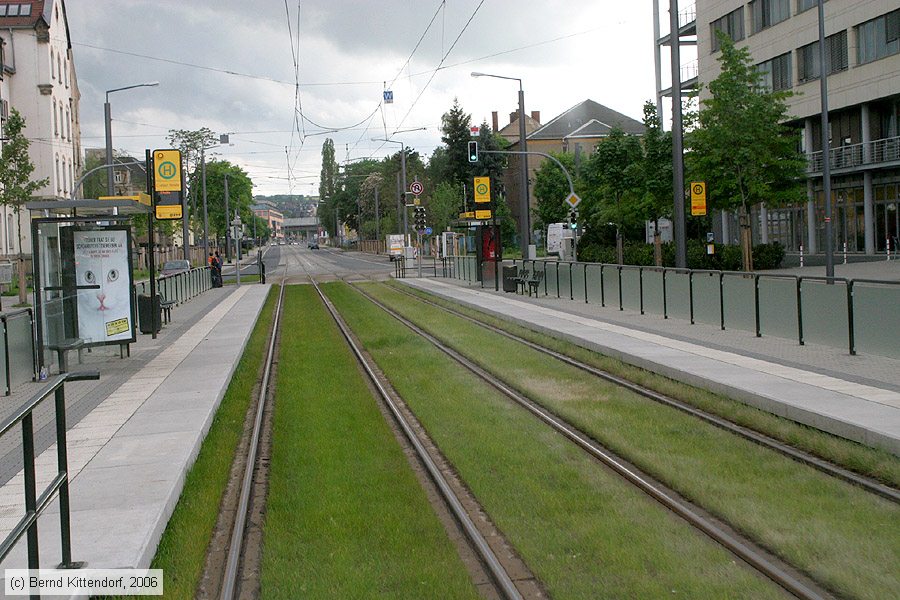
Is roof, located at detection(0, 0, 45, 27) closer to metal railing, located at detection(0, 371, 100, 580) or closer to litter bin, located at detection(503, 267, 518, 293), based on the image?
litter bin, located at detection(503, 267, 518, 293)

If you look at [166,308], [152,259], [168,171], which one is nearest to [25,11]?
[166,308]

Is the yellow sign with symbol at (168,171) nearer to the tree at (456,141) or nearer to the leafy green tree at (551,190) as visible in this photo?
the leafy green tree at (551,190)

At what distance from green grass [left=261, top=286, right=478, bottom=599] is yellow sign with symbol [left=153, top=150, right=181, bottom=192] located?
13.5 metres

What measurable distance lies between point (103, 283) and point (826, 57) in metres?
42.7

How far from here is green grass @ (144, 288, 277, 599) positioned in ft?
21.7

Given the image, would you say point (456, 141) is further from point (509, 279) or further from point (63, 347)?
point (63, 347)

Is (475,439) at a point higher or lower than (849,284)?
lower

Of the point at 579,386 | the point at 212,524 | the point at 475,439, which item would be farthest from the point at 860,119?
the point at 212,524

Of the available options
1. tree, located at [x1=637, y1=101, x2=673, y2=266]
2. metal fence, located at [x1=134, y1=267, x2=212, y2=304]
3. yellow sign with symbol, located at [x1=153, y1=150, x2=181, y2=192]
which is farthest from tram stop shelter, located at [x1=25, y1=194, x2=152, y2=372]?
tree, located at [x1=637, y1=101, x2=673, y2=266]

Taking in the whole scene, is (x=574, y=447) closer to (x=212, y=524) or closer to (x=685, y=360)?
(x=212, y=524)

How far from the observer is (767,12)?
179 feet

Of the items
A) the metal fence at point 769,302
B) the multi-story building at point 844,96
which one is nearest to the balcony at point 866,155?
the multi-story building at point 844,96

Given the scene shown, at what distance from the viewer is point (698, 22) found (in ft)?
202

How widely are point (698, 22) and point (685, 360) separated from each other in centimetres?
5036
